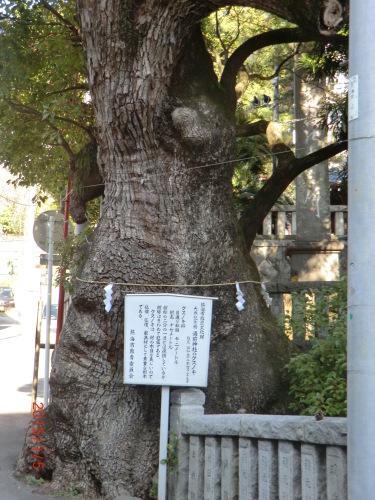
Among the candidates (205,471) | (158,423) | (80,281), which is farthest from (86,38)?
(205,471)

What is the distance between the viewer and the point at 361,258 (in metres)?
3.40

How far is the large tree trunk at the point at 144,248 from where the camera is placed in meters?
6.45

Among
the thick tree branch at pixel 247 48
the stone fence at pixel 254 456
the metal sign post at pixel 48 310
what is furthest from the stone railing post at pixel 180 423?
the metal sign post at pixel 48 310

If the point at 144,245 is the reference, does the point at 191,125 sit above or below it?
above

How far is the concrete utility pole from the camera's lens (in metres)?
3.30

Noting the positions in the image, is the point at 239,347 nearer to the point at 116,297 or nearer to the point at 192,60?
the point at 116,297

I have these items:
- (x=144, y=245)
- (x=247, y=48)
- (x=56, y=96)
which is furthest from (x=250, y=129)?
(x=144, y=245)

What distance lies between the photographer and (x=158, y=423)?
21.4 feet

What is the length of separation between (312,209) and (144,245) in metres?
5.93

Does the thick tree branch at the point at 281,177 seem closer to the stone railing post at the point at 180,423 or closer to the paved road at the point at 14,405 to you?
the stone railing post at the point at 180,423

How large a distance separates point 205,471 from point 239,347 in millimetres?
1537

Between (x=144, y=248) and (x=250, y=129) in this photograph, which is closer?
(x=144, y=248)

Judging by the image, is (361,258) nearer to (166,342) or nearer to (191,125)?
(166,342)

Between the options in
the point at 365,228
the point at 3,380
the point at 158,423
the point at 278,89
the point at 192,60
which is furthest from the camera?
the point at 278,89
